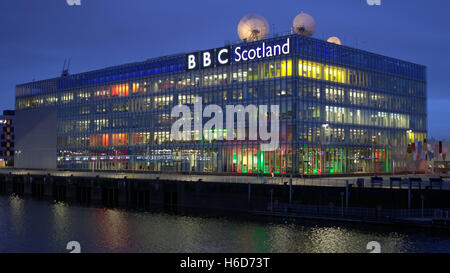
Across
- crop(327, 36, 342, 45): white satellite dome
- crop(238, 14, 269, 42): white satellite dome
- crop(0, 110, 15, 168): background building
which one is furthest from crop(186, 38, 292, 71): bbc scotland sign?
crop(0, 110, 15, 168): background building

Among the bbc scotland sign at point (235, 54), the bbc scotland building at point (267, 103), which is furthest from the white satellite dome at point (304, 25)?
the bbc scotland sign at point (235, 54)

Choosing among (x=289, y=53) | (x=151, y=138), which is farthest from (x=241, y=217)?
(x=151, y=138)

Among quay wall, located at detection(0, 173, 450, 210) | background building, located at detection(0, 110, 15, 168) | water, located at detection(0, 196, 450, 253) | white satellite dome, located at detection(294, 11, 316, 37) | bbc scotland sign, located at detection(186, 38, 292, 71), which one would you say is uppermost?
white satellite dome, located at detection(294, 11, 316, 37)

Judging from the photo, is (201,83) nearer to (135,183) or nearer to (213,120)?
(213,120)

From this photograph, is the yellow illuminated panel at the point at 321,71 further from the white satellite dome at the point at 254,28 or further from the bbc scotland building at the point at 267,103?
the white satellite dome at the point at 254,28

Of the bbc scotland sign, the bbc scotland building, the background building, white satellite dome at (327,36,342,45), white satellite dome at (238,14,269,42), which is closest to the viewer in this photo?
the bbc scotland building

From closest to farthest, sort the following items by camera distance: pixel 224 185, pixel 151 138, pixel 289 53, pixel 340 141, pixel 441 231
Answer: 1. pixel 441 231
2. pixel 224 185
3. pixel 289 53
4. pixel 340 141
5. pixel 151 138

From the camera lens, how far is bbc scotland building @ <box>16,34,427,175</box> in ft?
316

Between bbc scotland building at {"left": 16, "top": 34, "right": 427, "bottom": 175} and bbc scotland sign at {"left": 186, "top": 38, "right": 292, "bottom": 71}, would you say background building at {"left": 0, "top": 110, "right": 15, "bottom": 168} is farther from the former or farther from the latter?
bbc scotland sign at {"left": 186, "top": 38, "right": 292, "bottom": 71}

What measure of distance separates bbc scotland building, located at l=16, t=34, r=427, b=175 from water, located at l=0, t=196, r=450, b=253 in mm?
39498

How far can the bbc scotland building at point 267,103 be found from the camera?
96.4 metres

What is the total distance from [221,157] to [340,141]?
22893 mm

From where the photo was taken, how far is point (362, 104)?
10694 centimetres

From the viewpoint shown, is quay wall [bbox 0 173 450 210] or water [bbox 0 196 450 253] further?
quay wall [bbox 0 173 450 210]
